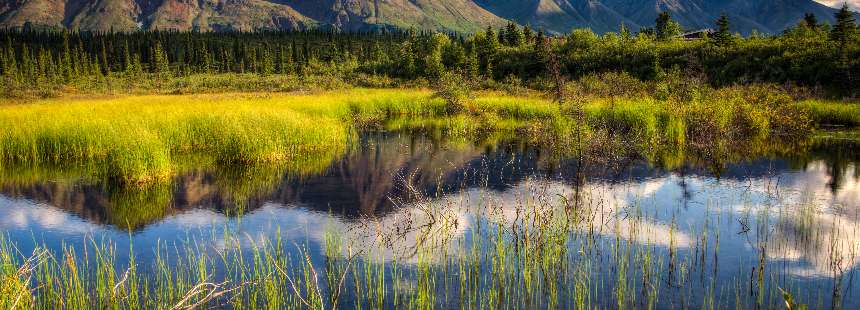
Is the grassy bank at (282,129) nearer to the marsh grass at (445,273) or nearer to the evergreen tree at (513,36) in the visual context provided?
the marsh grass at (445,273)

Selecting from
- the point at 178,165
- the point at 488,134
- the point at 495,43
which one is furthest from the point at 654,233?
the point at 495,43

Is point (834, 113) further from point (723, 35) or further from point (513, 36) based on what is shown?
point (513, 36)

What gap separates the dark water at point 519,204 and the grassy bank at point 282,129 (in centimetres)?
152

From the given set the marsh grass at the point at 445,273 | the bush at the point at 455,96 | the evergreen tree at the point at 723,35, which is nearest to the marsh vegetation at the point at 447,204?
the marsh grass at the point at 445,273

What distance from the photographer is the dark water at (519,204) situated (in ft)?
31.6

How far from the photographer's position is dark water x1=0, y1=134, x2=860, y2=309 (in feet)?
31.6

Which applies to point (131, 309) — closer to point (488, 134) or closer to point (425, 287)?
point (425, 287)

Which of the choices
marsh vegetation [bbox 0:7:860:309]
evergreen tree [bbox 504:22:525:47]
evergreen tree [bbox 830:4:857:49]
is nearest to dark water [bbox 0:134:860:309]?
marsh vegetation [bbox 0:7:860:309]

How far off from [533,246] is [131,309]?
570cm

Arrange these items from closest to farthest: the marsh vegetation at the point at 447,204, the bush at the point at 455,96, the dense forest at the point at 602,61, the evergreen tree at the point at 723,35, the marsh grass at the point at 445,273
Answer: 1. the marsh grass at the point at 445,273
2. the marsh vegetation at the point at 447,204
3. the bush at the point at 455,96
4. the dense forest at the point at 602,61
5. the evergreen tree at the point at 723,35

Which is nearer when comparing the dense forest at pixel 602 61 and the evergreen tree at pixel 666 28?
the dense forest at pixel 602 61

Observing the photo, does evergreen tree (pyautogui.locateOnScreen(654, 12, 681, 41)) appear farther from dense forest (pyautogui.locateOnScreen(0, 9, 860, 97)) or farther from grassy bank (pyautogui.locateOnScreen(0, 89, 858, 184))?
grassy bank (pyautogui.locateOnScreen(0, 89, 858, 184))

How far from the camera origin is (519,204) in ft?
41.6

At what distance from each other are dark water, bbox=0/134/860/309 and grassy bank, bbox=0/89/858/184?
59.9 inches
